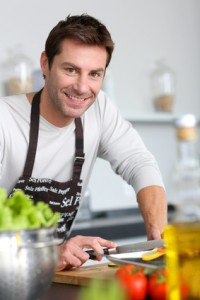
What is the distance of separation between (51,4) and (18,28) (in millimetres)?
274

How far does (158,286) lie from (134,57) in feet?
9.49

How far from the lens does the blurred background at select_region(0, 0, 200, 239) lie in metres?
3.41

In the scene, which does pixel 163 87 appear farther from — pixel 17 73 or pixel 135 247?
pixel 135 247

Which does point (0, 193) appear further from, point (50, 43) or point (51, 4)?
point (51, 4)

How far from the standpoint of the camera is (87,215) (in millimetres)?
3445

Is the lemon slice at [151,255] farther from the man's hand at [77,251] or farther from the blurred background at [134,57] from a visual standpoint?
the blurred background at [134,57]

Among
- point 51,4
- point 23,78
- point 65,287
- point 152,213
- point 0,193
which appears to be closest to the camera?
point 0,193

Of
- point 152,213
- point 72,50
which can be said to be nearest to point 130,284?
point 152,213

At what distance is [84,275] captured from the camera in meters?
1.44

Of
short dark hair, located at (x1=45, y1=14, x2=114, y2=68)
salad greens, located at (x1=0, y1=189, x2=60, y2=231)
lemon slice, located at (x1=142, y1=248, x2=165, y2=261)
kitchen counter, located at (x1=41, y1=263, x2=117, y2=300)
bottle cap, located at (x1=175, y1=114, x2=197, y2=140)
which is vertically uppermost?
short dark hair, located at (x1=45, y1=14, x2=114, y2=68)

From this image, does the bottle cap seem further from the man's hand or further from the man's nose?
the man's nose

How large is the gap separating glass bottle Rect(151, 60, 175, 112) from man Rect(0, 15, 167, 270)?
1.71 m

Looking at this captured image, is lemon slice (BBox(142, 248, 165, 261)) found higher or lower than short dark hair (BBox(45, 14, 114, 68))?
lower

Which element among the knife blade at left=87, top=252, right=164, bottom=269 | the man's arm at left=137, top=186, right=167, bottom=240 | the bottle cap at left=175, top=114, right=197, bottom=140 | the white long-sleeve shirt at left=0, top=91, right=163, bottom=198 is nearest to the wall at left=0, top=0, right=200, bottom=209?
the white long-sleeve shirt at left=0, top=91, right=163, bottom=198
